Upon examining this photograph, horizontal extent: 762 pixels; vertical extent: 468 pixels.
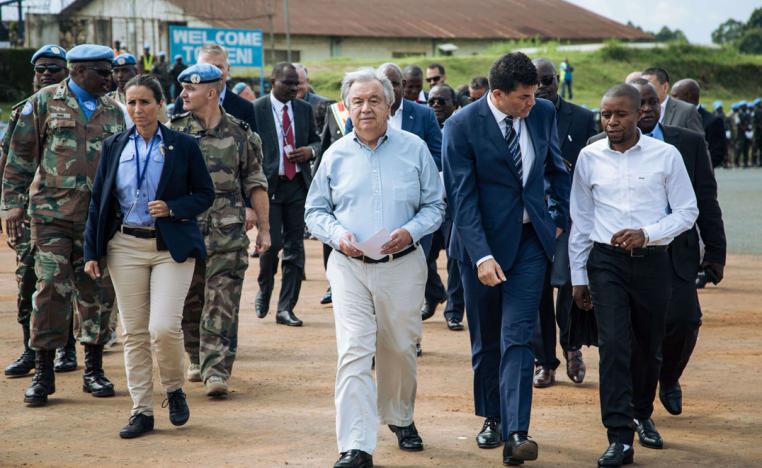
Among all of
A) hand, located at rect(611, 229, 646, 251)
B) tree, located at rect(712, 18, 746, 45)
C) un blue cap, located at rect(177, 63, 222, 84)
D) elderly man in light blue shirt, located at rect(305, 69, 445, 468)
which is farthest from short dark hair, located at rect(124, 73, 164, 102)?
tree, located at rect(712, 18, 746, 45)

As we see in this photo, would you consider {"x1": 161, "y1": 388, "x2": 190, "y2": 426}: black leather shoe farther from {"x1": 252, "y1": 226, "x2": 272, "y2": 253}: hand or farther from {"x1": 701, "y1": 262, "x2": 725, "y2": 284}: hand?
{"x1": 701, "y1": 262, "x2": 725, "y2": 284}: hand

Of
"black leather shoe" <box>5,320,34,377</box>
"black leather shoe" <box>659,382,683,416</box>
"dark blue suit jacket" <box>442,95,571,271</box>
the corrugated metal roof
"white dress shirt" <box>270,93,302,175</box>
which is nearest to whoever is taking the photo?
"dark blue suit jacket" <box>442,95,571,271</box>

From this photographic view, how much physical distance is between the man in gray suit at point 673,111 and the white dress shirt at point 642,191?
3896mm

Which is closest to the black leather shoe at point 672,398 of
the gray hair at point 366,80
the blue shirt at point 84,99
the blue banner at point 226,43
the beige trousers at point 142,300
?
the gray hair at point 366,80

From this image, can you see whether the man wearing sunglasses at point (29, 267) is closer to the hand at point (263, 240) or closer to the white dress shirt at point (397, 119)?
the hand at point (263, 240)

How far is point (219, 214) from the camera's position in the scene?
8.10 metres

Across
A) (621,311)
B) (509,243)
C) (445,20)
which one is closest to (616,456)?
(621,311)

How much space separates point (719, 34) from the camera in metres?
120

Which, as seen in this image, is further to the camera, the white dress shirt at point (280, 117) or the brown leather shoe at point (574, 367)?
the white dress shirt at point (280, 117)

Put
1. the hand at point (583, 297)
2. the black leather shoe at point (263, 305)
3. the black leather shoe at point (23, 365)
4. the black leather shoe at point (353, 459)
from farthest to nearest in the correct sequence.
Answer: the black leather shoe at point (263, 305) < the black leather shoe at point (23, 365) < the hand at point (583, 297) < the black leather shoe at point (353, 459)

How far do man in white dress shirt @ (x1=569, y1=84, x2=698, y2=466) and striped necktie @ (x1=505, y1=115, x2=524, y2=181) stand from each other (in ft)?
1.27

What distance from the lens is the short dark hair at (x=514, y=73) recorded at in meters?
6.24

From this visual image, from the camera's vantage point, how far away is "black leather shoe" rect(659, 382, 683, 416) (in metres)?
7.17

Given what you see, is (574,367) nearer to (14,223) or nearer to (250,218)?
(250,218)
